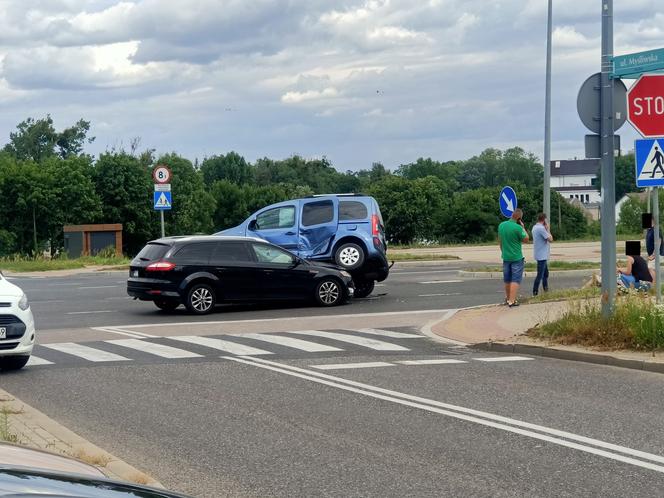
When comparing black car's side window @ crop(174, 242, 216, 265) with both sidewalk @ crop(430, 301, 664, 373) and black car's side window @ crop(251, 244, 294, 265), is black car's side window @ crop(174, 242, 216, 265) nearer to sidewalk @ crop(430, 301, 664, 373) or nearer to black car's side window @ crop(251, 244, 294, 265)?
black car's side window @ crop(251, 244, 294, 265)

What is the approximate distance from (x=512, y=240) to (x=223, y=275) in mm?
5529

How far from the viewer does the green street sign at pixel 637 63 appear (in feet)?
44.2

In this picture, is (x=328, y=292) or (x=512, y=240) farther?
(x=328, y=292)

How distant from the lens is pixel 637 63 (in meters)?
13.9

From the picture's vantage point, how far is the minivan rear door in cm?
2364

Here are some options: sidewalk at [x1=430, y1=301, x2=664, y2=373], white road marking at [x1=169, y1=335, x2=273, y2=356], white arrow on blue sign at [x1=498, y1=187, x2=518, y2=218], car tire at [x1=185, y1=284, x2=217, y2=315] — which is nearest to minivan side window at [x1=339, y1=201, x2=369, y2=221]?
car tire at [x1=185, y1=284, x2=217, y2=315]

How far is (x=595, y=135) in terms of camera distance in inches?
→ 567

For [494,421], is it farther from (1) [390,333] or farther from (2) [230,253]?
(2) [230,253]

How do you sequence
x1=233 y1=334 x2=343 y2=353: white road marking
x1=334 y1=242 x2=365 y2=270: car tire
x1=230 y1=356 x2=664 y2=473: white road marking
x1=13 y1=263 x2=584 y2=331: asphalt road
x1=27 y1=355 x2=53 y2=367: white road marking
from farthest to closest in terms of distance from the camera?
1. x1=334 y1=242 x2=365 y2=270: car tire
2. x1=13 y1=263 x2=584 y2=331: asphalt road
3. x1=233 y1=334 x2=343 y2=353: white road marking
4. x1=27 y1=355 x2=53 y2=367: white road marking
5. x1=230 y1=356 x2=664 y2=473: white road marking

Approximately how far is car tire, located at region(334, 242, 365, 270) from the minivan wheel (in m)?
1.65

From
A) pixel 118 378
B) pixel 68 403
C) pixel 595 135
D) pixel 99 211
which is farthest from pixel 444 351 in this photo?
pixel 99 211

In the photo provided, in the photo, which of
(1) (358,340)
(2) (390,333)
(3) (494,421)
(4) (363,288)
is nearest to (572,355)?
(1) (358,340)

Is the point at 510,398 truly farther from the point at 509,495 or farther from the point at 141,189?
the point at 141,189

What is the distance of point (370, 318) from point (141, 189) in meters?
52.4
